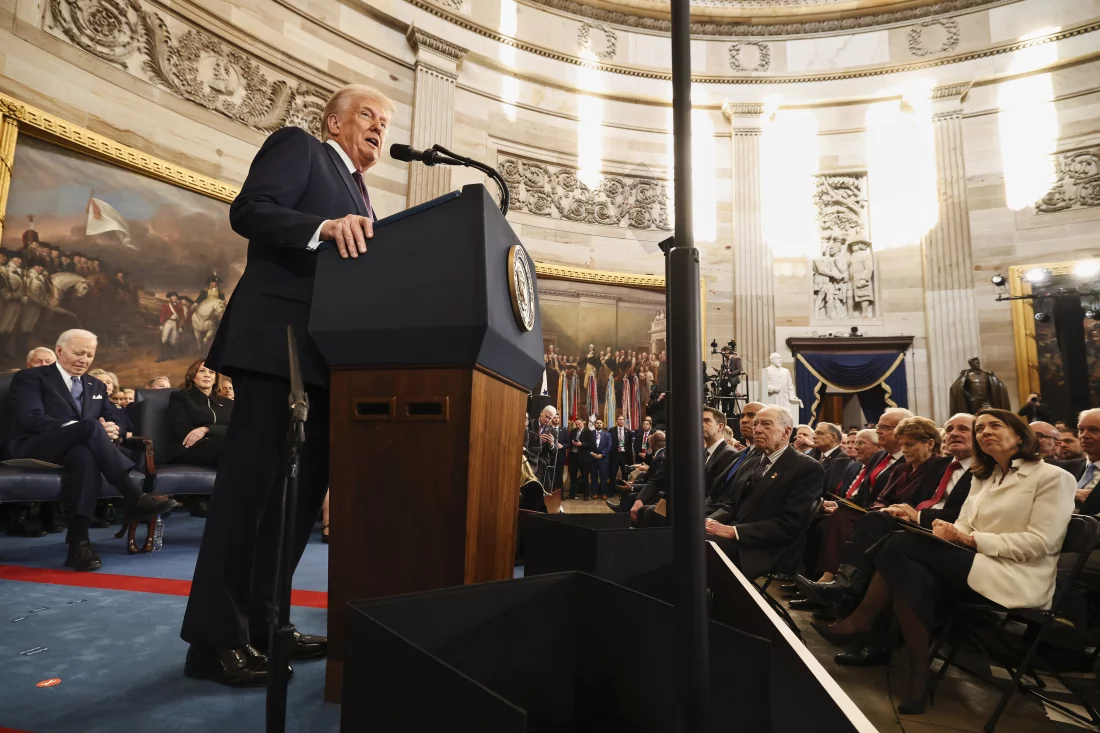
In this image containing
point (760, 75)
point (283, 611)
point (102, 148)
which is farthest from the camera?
point (760, 75)

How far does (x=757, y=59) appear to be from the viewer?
1380 centimetres

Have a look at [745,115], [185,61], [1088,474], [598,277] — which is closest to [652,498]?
[1088,474]

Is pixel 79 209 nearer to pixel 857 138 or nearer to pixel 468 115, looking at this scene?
pixel 468 115

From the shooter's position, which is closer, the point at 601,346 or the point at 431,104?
the point at 431,104

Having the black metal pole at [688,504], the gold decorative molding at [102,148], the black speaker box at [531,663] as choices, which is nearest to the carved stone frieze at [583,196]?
the gold decorative molding at [102,148]

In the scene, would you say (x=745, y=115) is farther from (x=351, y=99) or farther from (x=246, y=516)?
(x=246, y=516)

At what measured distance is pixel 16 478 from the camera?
3.78 meters

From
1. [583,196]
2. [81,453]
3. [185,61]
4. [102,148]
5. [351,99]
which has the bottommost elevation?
[81,453]

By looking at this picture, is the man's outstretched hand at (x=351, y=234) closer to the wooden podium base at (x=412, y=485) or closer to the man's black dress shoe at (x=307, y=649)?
the wooden podium base at (x=412, y=485)

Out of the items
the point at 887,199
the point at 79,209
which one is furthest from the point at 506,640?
the point at 887,199

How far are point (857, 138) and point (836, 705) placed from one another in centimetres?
1499

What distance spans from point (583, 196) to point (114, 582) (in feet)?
36.5

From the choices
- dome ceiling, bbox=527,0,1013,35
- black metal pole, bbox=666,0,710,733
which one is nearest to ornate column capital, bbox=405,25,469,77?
dome ceiling, bbox=527,0,1013,35

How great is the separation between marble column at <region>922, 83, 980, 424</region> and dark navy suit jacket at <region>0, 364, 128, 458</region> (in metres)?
13.1
